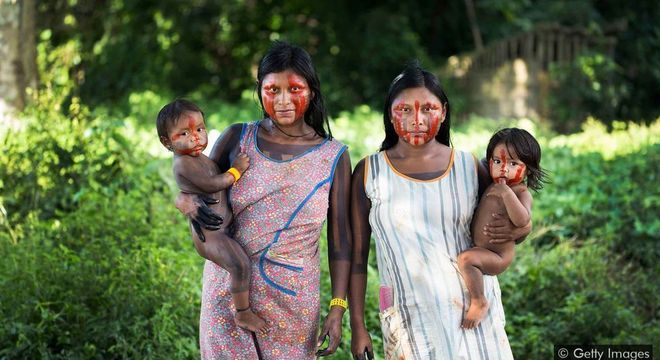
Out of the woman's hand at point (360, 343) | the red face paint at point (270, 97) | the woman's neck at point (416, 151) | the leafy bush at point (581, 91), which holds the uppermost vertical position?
Answer: the leafy bush at point (581, 91)

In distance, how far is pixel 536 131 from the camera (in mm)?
12125

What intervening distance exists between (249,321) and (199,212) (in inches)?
15.8

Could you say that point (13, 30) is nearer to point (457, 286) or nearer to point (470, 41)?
point (457, 286)

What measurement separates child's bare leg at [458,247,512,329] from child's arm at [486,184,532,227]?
0.49ft

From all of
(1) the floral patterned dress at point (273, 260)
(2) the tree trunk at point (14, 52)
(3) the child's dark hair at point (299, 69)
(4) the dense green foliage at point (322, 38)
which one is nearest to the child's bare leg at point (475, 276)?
(1) the floral patterned dress at point (273, 260)

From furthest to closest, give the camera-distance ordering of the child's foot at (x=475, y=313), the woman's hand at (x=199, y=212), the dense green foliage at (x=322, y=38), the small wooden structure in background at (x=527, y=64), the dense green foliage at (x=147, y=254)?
the dense green foliage at (x=322, y=38)
the small wooden structure in background at (x=527, y=64)
the dense green foliage at (x=147, y=254)
the child's foot at (x=475, y=313)
the woman's hand at (x=199, y=212)

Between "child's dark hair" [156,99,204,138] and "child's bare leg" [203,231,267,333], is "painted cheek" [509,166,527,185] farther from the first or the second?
"child's dark hair" [156,99,204,138]

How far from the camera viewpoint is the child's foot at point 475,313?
3100 mm

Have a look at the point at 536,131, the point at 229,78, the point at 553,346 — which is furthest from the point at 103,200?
the point at 229,78

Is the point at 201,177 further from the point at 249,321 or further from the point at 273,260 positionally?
the point at 249,321

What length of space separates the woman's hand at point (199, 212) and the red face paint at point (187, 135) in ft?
0.49

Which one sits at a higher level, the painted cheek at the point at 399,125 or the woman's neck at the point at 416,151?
→ the painted cheek at the point at 399,125

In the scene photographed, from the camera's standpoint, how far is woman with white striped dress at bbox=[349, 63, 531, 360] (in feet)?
10.2

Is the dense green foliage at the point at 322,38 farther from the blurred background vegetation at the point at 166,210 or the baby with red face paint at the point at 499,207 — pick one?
the baby with red face paint at the point at 499,207
